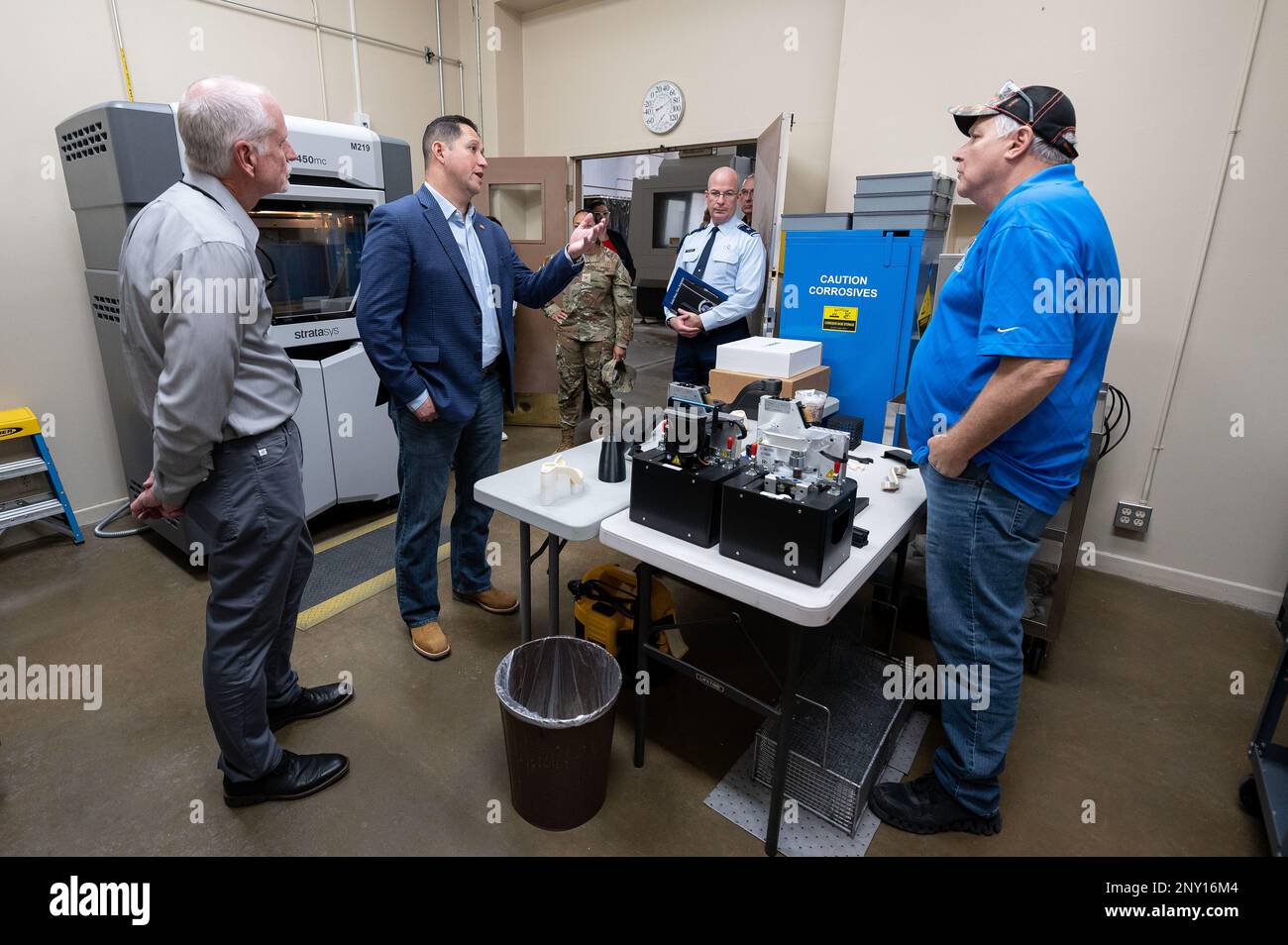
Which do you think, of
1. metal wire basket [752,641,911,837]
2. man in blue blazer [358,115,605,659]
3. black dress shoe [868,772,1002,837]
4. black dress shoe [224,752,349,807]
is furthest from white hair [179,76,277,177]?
black dress shoe [868,772,1002,837]

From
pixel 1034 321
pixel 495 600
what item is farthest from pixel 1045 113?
pixel 495 600

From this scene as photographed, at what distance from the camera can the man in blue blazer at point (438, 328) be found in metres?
1.96

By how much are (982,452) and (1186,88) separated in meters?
2.30

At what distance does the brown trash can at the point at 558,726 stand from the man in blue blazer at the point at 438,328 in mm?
662

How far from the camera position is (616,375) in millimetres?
4527

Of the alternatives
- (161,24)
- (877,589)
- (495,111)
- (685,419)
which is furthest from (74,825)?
(495,111)

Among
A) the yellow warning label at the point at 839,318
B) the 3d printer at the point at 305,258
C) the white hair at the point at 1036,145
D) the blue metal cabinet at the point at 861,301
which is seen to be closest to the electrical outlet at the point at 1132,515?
the blue metal cabinet at the point at 861,301

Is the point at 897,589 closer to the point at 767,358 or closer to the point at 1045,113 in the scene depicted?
the point at 767,358

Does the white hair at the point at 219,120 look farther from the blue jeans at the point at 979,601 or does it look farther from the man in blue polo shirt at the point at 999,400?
the blue jeans at the point at 979,601

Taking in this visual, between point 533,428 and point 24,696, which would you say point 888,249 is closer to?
point 533,428

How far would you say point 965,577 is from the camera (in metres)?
1.56

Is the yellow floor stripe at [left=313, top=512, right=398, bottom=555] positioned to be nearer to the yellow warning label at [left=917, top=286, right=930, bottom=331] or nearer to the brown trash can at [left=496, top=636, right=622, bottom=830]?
the brown trash can at [left=496, top=636, right=622, bottom=830]

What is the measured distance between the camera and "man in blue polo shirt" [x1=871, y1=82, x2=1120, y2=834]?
Answer: 4.34 feet

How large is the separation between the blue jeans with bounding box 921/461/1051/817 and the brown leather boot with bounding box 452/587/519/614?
1578mm
